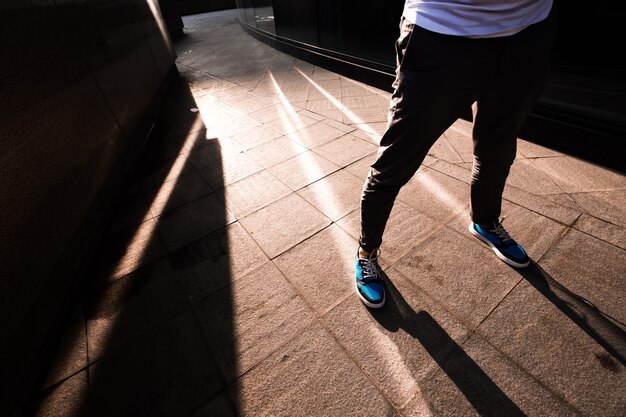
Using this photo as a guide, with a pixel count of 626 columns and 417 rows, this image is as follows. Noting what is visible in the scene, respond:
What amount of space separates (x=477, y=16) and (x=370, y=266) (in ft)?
4.54

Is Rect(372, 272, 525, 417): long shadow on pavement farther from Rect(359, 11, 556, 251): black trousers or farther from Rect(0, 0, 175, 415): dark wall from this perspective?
Rect(0, 0, 175, 415): dark wall

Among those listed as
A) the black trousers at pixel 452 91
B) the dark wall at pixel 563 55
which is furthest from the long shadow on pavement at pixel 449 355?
the dark wall at pixel 563 55

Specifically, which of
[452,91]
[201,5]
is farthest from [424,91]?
[201,5]

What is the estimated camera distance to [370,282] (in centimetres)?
185

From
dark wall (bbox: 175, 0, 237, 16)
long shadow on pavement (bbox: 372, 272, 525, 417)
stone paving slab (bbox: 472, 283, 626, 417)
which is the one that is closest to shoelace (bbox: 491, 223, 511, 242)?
stone paving slab (bbox: 472, 283, 626, 417)

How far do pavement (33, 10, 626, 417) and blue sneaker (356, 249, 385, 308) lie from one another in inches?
2.8

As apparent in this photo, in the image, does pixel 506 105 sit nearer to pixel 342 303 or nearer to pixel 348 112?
pixel 342 303

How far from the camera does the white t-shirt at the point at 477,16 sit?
1.14 metres

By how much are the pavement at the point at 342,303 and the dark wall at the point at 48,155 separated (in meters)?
0.21

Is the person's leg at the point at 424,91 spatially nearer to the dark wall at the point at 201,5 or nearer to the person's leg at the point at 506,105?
the person's leg at the point at 506,105

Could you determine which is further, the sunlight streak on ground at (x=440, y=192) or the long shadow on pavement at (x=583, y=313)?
the sunlight streak on ground at (x=440, y=192)

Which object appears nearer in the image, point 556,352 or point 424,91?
point 424,91

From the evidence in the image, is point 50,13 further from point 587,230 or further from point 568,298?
point 587,230

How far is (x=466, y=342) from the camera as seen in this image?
158 cm
